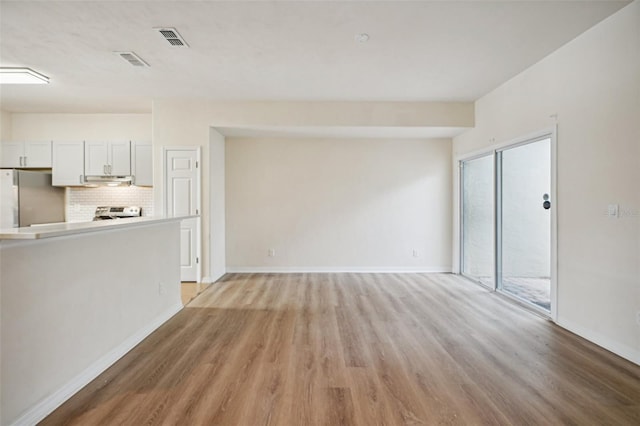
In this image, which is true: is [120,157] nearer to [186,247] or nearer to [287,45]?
[186,247]

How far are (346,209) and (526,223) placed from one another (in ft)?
9.30

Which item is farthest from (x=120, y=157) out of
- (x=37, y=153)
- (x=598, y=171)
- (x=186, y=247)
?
(x=598, y=171)

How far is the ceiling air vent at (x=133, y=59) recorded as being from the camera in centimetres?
343

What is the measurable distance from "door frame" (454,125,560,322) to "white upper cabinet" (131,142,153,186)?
529 centimetres

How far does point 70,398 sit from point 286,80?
371 cm

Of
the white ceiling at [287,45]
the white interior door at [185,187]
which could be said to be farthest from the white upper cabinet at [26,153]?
the white interior door at [185,187]

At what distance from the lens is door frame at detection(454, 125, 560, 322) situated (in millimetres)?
3357

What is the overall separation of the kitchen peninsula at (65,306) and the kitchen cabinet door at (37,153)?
3.96 meters

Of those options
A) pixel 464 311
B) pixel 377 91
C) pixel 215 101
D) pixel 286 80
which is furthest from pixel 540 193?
pixel 215 101

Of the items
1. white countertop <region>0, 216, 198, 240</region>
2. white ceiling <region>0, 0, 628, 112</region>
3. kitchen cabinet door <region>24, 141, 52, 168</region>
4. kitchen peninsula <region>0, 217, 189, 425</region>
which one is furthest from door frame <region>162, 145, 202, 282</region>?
A: kitchen cabinet door <region>24, 141, 52, 168</region>

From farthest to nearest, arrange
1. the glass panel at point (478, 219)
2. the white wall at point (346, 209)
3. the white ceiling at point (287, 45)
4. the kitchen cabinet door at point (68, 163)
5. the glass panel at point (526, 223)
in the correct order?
the white wall at point (346, 209)
the kitchen cabinet door at point (68, 163)
the glass panel at point (478, 219)
the glass panel at point (526, 223)
the white ceiling at point (287, 45)

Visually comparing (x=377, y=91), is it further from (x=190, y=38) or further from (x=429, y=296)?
(x=429, y=296)

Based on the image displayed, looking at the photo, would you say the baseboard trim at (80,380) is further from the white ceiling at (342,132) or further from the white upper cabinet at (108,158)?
the white upper cabinet at (108,158)

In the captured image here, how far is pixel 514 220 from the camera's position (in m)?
4.26
